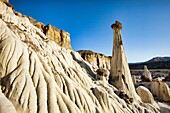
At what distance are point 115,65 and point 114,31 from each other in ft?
14.5

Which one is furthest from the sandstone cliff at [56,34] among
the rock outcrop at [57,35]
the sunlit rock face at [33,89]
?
the sunlit rock face at [33,89]

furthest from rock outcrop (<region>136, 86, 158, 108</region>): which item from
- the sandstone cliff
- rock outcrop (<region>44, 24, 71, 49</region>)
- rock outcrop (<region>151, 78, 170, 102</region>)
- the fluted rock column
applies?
rock outcrop (<region>44, 24, 71, 49</region>)

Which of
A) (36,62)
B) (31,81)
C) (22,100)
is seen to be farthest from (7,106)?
(36,62)

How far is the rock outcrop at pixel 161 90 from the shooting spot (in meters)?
23.2

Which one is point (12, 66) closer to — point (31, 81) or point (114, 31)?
point (31, 81)

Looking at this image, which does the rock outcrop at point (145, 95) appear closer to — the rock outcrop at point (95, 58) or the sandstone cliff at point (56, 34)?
→ the sandstone cliff at point (56, 34)

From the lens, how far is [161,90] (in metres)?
24.0

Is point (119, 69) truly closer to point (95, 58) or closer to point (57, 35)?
point (57, 35)

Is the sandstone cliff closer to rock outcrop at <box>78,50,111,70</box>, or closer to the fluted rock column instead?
the fluted rock column

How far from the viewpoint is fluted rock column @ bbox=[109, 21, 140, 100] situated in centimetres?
2075

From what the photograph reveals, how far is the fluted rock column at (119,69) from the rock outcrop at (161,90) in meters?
4.67

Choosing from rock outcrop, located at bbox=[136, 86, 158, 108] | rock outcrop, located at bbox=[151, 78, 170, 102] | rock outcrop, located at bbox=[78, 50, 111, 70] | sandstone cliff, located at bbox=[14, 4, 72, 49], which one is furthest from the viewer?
rock outcrop, located at bbox=[78, 50, 111, 70]

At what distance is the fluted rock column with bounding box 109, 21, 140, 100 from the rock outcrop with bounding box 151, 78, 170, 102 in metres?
4.67

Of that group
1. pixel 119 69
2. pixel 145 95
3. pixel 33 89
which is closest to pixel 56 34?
pixel 119 69
